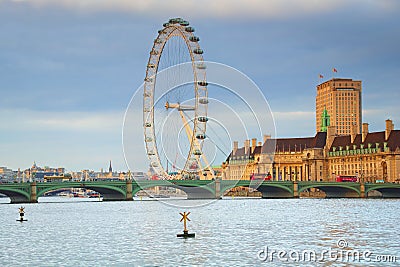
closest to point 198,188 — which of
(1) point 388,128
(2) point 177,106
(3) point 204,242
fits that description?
(2) point 177,106

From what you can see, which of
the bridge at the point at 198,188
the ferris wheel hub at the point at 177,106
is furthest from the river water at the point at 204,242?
the bridge at the point at 198,188

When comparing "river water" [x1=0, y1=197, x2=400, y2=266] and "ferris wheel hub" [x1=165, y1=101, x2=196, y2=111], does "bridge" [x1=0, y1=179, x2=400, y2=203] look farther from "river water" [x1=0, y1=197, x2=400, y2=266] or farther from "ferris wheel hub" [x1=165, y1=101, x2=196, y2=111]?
"river water" [x1=0, y1=197, x2=400, y2=266]

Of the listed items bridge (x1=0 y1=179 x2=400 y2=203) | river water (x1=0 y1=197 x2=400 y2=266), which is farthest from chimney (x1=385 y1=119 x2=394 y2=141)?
river water (x1=0 y1=197 x2=400 y2=266)

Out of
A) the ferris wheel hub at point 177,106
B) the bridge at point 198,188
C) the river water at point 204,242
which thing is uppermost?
the ferris wheel hub at point 177,106

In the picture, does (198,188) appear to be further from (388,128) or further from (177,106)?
(388,128)

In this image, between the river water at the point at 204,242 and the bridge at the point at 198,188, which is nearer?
the river water at the point at 204,242

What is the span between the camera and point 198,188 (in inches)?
5202

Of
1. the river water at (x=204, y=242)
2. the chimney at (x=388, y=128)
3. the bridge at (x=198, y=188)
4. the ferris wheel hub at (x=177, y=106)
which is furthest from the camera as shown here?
the chimney at (x=388, y=128)

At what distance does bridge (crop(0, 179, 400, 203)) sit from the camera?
396ft

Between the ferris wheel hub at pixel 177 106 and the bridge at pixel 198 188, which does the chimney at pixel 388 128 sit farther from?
the ferris wheel hub at pixel 177 106

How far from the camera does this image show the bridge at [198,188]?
396ft

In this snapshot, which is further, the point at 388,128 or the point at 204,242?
the point at 388,128

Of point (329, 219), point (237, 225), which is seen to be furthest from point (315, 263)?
point (329, 219)

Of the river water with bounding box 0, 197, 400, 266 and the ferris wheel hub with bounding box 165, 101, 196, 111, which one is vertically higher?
the ferris wheel hub with bounding box 165, 101, 196, 111
